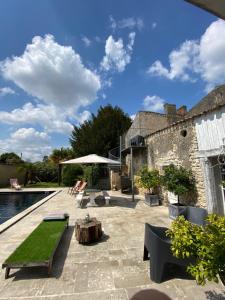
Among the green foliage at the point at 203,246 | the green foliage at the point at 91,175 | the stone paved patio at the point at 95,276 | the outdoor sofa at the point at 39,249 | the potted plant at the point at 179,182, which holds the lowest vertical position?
the stone paved patio at the point at 95,276

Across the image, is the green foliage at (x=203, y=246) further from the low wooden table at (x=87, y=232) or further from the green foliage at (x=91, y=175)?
the green foliage at (x=91, y=175)

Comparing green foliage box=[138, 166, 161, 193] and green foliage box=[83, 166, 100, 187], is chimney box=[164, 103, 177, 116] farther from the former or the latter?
green foliage box=[83, 166, 100, 187]

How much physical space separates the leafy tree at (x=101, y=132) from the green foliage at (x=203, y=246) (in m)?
22.2

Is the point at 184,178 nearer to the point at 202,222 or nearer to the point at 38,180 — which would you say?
the point at 202,222

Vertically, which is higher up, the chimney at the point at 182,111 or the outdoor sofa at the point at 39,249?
the chimney at the point at 182,111

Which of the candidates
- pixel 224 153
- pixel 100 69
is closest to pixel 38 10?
pixel 100 69

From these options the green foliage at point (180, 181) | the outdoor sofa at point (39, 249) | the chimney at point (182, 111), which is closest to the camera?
the outdoor sofa at point (39, 249)

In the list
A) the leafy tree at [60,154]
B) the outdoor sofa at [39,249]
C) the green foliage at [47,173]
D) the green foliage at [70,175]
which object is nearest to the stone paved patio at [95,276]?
A: the outdoor sofa at [39,249]

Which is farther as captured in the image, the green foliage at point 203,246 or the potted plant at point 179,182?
the potted plant at point 179,182

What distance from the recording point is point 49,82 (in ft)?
39.1

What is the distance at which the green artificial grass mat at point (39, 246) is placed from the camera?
364 cm

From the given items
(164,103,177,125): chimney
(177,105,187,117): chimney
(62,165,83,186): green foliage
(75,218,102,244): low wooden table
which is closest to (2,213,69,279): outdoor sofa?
(75,218,102,244): low wooden table

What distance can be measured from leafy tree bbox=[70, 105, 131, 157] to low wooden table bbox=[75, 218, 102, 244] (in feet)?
63.3

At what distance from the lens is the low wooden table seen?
501cm
